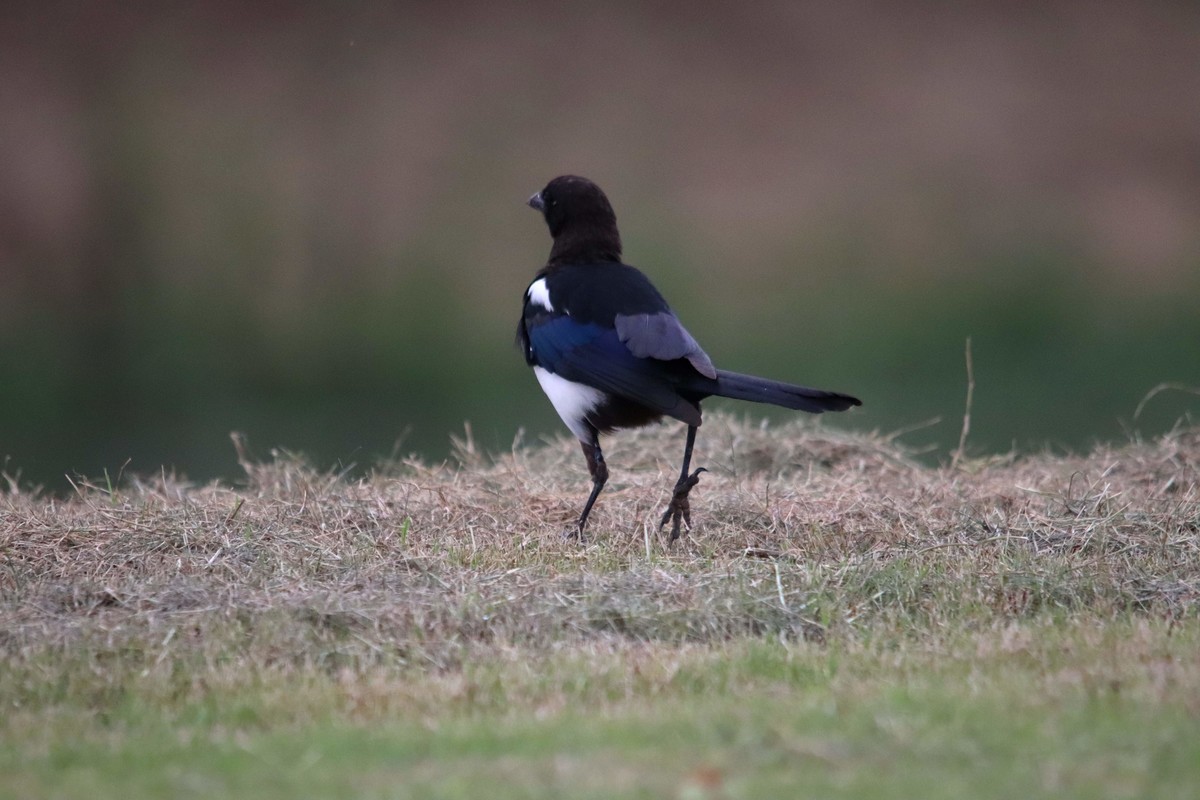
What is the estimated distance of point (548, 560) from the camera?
16.1 feet

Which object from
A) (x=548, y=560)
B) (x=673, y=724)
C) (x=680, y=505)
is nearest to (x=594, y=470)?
(x=680, y=505)

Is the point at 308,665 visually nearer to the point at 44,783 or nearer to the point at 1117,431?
the point at 44,783

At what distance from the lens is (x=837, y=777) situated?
2893mm

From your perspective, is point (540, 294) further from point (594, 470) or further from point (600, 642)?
point (600, 642)

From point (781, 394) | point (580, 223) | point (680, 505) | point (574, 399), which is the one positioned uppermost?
point (580, 223)

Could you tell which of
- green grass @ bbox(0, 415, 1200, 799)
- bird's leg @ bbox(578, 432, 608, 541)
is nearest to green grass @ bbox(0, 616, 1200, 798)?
green grass @ bbox(0, 415, 1200, 799)

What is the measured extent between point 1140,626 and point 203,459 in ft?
26.3

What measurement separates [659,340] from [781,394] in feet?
1.55

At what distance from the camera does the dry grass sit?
13.6ft

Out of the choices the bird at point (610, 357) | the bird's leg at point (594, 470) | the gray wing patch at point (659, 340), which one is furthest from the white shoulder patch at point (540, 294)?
the bird's leg at point (594, 470)

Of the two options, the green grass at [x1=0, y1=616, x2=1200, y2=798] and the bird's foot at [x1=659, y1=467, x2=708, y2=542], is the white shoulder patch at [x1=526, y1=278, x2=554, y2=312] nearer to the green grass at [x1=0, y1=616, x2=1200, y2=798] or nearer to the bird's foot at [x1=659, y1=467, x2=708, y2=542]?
the bird's foot at [x1=659, y1=467, x2=708, y2=542]

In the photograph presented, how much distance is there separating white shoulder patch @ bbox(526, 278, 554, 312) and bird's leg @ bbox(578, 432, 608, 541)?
529mm

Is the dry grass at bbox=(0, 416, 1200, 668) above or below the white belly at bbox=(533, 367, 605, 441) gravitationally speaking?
below

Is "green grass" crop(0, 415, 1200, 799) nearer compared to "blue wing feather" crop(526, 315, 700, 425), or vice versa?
"green grass" crop(0, 415, 1200, 799)
